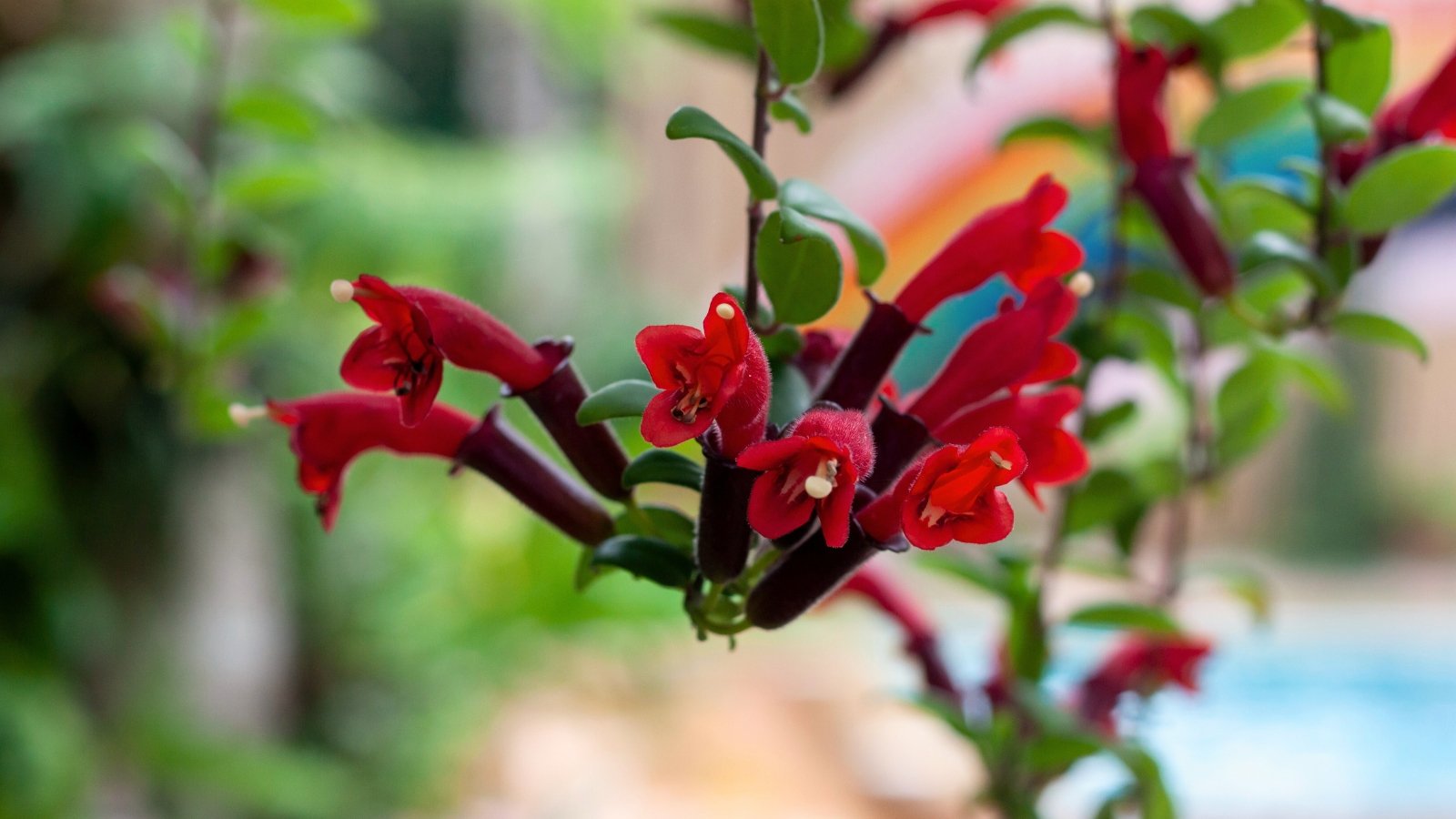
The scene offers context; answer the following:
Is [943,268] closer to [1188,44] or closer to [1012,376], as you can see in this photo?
[1012,376]

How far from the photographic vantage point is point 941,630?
545 mm

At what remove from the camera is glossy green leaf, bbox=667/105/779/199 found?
0.89 feet

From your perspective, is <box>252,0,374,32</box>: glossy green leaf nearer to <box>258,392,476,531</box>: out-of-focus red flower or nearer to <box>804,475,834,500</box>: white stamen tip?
<box>258,392,476,531</box>: out-of-focus red flower

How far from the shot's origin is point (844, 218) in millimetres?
297

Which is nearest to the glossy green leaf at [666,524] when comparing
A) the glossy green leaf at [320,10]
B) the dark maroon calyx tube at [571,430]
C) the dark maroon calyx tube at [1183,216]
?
the dark maroon calyx tube at [571,430]

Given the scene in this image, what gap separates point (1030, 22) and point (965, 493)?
0.24m

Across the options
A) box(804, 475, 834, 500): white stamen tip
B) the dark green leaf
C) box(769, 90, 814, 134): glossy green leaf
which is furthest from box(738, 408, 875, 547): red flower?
the dark green leaf

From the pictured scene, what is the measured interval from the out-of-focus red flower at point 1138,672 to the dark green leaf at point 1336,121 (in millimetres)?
234

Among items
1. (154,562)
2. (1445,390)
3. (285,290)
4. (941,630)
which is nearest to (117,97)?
(154,562)

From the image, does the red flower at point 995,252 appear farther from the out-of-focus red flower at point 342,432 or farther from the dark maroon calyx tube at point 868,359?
the out-of-focus red flower at point 342,432

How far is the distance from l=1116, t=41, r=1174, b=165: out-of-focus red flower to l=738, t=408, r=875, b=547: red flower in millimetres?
214

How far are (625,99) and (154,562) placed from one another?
88.5 inches

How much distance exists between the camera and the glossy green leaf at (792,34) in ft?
0.92

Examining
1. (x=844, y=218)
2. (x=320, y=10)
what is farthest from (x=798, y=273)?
(x=320, y=10)
